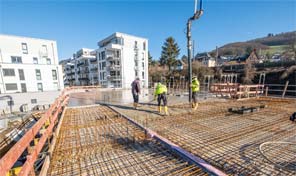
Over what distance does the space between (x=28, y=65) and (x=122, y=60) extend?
1710cm

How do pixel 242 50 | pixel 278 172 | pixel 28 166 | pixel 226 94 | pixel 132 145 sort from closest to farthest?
1. pixel 28 166
2. pixel 278 172
3. pixel 132 145
4. pixel 226 94
5. pixel 242 50

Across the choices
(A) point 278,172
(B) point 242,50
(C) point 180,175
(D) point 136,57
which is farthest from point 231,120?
(B) point 242,50

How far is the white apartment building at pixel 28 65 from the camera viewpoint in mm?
22969

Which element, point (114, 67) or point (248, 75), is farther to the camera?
point (114, 67)

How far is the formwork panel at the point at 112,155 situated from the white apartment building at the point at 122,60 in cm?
2643

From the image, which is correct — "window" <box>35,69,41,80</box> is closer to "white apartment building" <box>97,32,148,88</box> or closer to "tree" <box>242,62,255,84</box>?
"white apartment building" <box>97,32,148,88</box>

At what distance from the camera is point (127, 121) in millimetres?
5066

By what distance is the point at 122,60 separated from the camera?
3117 centimetres

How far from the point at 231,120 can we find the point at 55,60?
33408 millimetres

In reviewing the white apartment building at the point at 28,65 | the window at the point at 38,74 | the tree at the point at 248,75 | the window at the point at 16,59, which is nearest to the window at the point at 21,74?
the white apartment building at the point at 28,65

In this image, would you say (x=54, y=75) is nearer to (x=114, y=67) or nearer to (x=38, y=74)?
(x=38, y=74)

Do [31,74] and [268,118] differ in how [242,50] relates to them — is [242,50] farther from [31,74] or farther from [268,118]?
[31,74]

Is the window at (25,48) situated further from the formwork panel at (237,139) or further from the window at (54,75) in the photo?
the formwork panel at (237,139)

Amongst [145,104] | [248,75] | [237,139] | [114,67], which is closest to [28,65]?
→ [114,67]
